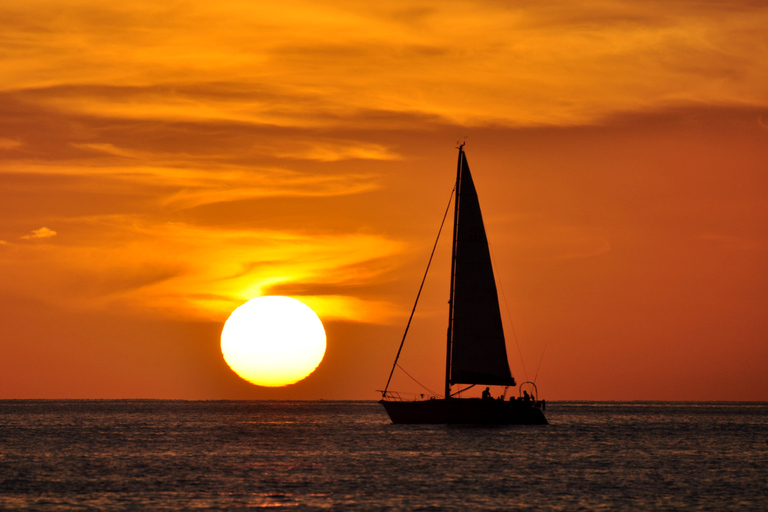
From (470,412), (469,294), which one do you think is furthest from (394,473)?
(469,294)

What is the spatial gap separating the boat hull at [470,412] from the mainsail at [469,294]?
2.13m

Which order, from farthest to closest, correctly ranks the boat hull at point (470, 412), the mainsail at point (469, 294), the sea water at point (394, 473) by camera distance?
the mainsail at point (469, 294), the boat hull at point (470, 412), the sea water at point (394, 473)

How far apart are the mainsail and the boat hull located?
6.98 ft

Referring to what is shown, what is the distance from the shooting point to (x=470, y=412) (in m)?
78.6

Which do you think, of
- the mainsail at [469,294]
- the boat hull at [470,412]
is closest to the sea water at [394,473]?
the boat hull at [470,412]

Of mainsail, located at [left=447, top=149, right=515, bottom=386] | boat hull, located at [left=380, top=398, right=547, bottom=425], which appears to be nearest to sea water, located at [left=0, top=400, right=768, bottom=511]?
boat hull, located at [left=380, top=398, right=547, bottom=425]

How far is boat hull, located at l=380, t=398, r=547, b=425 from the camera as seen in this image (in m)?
78.6

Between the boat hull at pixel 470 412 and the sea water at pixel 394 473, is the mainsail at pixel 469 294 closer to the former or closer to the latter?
the boat hull at pixel 470 412

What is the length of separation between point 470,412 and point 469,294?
31.7 feet

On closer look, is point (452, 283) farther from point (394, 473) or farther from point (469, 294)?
point (394, 473)

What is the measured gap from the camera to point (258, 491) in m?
48.6

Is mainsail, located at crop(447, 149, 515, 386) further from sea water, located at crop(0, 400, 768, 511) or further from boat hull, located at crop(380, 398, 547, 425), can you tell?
sea water, located at crop(0, 400, 768, 511)

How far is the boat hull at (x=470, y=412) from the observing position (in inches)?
3095

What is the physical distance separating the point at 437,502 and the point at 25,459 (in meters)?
Answer: 36.4
